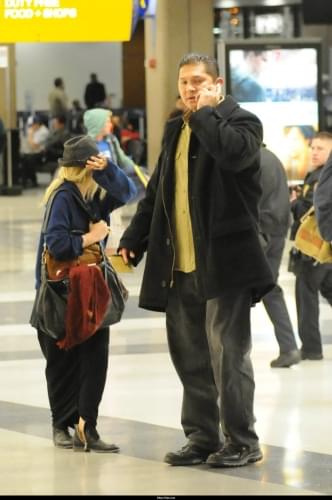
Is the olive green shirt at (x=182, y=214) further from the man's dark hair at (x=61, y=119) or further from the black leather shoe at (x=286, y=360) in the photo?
the man's dark hair at (x=61, y=119)

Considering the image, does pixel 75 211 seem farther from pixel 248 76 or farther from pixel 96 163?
pixel 248 76

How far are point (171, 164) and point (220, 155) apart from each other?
0.48 m

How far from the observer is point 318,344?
33.2ft

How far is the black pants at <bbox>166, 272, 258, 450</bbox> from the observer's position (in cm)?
668

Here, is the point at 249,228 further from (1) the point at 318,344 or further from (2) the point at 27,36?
(2) the point at 27,36

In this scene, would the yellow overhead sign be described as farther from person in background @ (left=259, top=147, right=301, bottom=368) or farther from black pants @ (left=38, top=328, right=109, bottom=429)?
black pants @ (left=38, top=328, right=109, bottom=429)

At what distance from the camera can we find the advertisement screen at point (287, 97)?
59.0 feet

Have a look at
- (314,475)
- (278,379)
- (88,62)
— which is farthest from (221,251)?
(88,62)

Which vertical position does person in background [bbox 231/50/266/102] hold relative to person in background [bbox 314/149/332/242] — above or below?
above

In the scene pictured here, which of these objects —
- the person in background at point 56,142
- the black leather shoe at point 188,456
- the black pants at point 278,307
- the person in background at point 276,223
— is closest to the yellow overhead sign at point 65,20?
the person in background at point 276,223

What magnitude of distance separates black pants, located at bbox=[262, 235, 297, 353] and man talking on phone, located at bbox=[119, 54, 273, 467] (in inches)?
112

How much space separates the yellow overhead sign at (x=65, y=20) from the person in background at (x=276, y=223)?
8112mm

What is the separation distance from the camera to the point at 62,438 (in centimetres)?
732

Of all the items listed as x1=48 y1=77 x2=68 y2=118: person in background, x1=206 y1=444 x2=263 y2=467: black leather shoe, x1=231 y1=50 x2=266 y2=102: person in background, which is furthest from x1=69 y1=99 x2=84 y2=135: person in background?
x1=206 y1=444 x2=263 y2=467: black leather shoe
